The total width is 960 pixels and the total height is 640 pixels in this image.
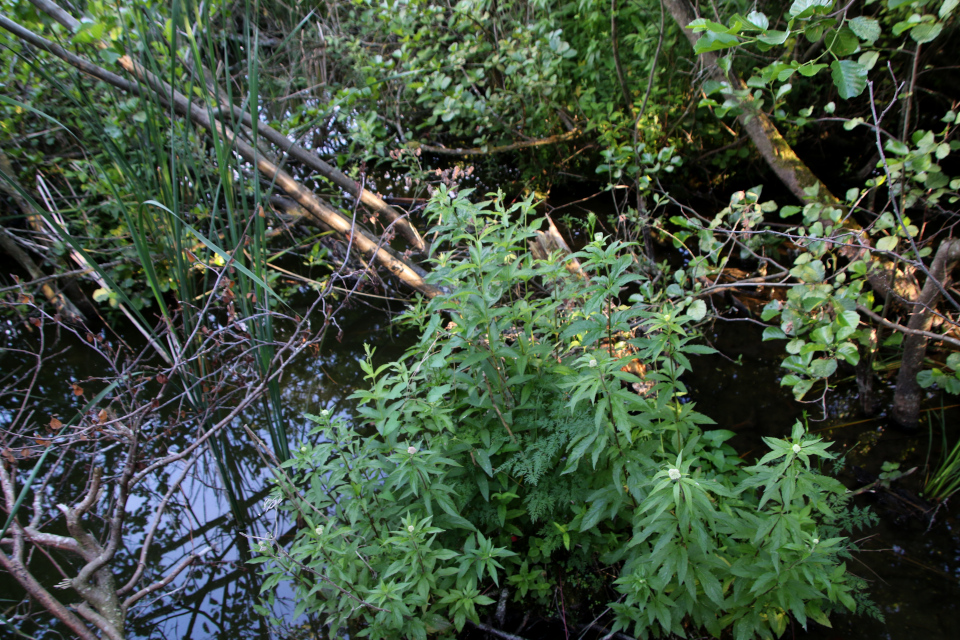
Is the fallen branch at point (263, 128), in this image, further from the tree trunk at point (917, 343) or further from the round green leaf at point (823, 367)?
the tree trunk at point (917, 343)

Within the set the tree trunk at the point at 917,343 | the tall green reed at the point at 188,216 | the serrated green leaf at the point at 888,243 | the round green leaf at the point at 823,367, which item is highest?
the tall green reed at the point at 188,216

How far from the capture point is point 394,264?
3.04 m

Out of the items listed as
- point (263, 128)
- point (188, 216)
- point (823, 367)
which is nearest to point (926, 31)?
point (823, 367)

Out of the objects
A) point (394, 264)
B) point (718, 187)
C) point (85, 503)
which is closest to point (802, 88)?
point (718, 187)

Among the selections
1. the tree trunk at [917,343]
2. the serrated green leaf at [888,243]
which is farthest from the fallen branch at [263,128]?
the tree trunk at [917,343]

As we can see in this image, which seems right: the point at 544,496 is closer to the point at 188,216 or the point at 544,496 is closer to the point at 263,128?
the point at 188,216

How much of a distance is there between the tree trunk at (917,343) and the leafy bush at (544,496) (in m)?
1.01

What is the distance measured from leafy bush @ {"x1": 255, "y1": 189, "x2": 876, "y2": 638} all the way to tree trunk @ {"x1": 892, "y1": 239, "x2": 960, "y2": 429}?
3.31ft

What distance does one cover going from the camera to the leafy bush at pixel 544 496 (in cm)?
146

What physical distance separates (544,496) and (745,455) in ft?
4.73

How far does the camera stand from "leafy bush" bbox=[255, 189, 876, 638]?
4.79 ft

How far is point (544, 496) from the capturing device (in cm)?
176

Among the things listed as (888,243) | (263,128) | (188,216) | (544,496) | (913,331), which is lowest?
(913,331)

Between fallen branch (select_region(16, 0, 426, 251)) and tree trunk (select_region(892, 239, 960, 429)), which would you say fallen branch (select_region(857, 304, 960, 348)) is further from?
fallen branch (select_region(16, 0, 426, 251))
